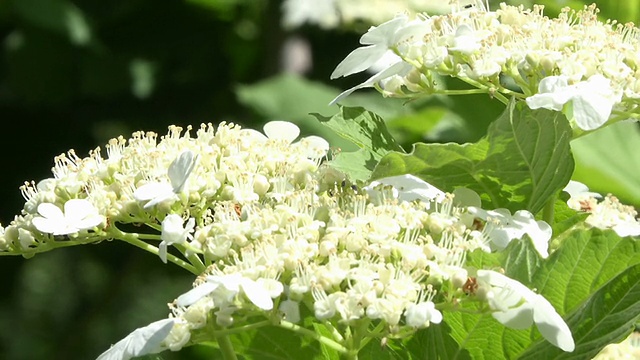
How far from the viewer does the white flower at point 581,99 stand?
1130 mm

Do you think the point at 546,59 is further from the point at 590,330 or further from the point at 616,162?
the point at 616,162

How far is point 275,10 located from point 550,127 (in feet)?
10.3

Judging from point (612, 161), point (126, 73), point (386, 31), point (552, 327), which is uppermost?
point (386, 31)

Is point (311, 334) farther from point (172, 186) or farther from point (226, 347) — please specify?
point (172, 186)

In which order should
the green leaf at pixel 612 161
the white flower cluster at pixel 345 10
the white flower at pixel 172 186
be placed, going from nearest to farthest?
1. the white flower at pixel 172 186
2. the green leaf at pixel 612 161
3. the white flower cluster at pixel 345 10

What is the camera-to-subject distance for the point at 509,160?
1.25m

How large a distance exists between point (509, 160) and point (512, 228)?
0.30 feet

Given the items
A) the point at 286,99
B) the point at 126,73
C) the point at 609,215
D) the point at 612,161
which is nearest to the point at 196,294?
the point at 609,215

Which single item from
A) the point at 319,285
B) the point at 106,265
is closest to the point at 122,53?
the point at 106,265

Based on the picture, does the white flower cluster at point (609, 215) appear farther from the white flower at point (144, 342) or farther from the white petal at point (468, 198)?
the white flower at point (144, 342)

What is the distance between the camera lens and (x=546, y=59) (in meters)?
1.21

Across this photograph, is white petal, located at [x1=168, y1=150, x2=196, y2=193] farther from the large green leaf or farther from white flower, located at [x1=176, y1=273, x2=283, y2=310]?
the large green leaf

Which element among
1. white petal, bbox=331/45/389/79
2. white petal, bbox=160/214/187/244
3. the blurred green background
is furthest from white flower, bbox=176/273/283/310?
the blurred green background

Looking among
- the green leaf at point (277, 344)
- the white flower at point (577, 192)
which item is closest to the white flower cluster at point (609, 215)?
the white flower at point (577, 192)
